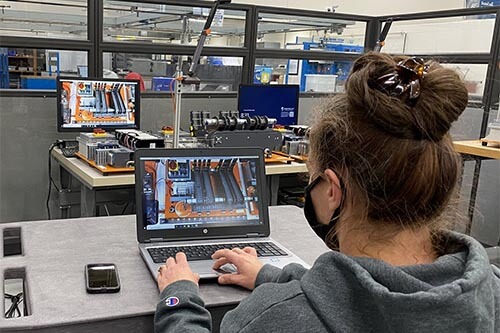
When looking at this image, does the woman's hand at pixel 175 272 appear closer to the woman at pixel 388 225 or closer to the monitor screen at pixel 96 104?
the woman at pixel 388 225

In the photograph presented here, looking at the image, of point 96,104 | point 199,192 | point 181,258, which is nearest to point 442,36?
point 96,104

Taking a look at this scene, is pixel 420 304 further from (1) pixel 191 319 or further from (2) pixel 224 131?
(2) pixel 224 131

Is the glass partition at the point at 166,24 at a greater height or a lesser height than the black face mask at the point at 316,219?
greater

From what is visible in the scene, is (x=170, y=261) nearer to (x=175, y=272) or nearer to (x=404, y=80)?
(x=175, y=272)

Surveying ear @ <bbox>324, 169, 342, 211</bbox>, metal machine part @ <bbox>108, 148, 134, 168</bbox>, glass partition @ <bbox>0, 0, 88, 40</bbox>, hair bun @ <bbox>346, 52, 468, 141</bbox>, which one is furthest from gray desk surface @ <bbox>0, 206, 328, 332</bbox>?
glass partition @ <bbox>0, 0, 88, 40</bbox>

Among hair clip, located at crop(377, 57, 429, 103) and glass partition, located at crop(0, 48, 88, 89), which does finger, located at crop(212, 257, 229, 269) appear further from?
glass partition, located at crop(0, 48, 88, 89)

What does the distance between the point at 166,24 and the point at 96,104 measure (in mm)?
2602

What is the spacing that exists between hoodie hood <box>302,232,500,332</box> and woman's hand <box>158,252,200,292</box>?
39 cm

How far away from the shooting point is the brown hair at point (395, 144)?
67 cm

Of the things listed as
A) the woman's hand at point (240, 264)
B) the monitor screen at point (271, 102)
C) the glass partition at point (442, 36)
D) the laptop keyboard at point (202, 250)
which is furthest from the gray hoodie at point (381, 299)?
the glass partition at point (442, 36)

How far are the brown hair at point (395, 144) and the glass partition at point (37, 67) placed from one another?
254 cm

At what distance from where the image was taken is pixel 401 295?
583 mm

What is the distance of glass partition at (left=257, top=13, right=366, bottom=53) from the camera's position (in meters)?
3.97

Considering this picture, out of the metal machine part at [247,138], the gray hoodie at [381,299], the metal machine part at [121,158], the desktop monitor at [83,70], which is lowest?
the metal machine part at [121,158]
